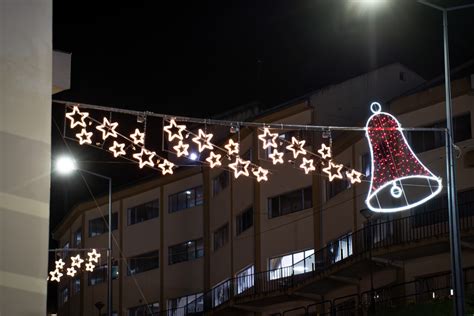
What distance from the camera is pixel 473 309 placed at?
27.7 metres

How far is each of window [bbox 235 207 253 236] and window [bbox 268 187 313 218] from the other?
1945mm

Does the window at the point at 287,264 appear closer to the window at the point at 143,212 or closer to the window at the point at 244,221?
the window at the point at 244,221

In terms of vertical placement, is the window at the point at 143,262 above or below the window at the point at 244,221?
below

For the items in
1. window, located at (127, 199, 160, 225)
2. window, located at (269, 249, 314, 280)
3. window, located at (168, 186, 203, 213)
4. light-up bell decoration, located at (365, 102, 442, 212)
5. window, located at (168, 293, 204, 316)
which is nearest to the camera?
light-up bell decoration, located at (365, 102, 442, 212)

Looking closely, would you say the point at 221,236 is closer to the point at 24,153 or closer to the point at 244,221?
the point at 244,221

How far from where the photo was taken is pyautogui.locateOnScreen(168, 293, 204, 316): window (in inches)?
1960

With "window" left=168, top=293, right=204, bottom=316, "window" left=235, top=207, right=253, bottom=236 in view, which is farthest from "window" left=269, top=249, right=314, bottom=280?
"window" left=168, top=293, right=204, bottom=316

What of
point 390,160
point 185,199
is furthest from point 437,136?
point 185,199

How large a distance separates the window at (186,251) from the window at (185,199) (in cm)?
202

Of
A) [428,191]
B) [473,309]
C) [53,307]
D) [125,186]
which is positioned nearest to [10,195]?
[473,309]

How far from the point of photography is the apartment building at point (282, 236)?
3341 cm

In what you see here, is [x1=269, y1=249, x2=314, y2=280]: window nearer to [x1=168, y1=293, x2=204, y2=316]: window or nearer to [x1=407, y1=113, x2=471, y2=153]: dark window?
[x1=168, y1=293, x2=204, y2=316]: window

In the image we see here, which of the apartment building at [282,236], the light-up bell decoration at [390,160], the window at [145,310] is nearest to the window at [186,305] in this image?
the apartment building at [282,236]

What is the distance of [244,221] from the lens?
46594mm
